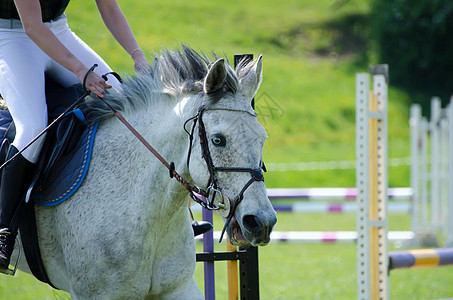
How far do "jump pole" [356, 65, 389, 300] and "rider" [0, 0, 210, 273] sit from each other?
62.5 inches

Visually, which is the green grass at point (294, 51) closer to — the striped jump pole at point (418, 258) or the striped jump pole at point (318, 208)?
the striped jump pole at point (318, 208)

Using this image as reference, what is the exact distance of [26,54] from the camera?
329 cm

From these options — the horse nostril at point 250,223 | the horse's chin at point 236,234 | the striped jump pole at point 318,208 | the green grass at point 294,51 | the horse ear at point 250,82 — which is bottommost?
the striped jump pole at point 318,208

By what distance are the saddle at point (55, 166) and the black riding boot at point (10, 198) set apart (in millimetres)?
59

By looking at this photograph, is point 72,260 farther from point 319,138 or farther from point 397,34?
point 397,34

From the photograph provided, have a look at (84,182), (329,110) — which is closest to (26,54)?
(84,182)

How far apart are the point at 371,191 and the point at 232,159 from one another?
1.86 metres

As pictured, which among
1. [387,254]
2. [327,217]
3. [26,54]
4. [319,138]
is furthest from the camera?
[319,138]

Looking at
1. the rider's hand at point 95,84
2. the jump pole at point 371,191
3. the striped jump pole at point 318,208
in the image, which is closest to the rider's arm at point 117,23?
the rider's hand at point 95,84

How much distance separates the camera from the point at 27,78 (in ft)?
10.5

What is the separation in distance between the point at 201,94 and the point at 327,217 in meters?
11.7

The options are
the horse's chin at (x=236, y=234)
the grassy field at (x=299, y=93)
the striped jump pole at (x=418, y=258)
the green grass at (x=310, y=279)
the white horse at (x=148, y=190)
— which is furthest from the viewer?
the grassy field at (x=299, y=93)

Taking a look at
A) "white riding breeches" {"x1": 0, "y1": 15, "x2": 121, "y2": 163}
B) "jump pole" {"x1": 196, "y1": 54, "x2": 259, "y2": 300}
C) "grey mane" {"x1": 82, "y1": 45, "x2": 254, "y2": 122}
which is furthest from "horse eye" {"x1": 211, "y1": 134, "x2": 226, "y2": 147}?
"jump pole" {"x1": 196, "y1": 54, "x2": 259, "y2": 300}

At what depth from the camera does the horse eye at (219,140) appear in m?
2.71
